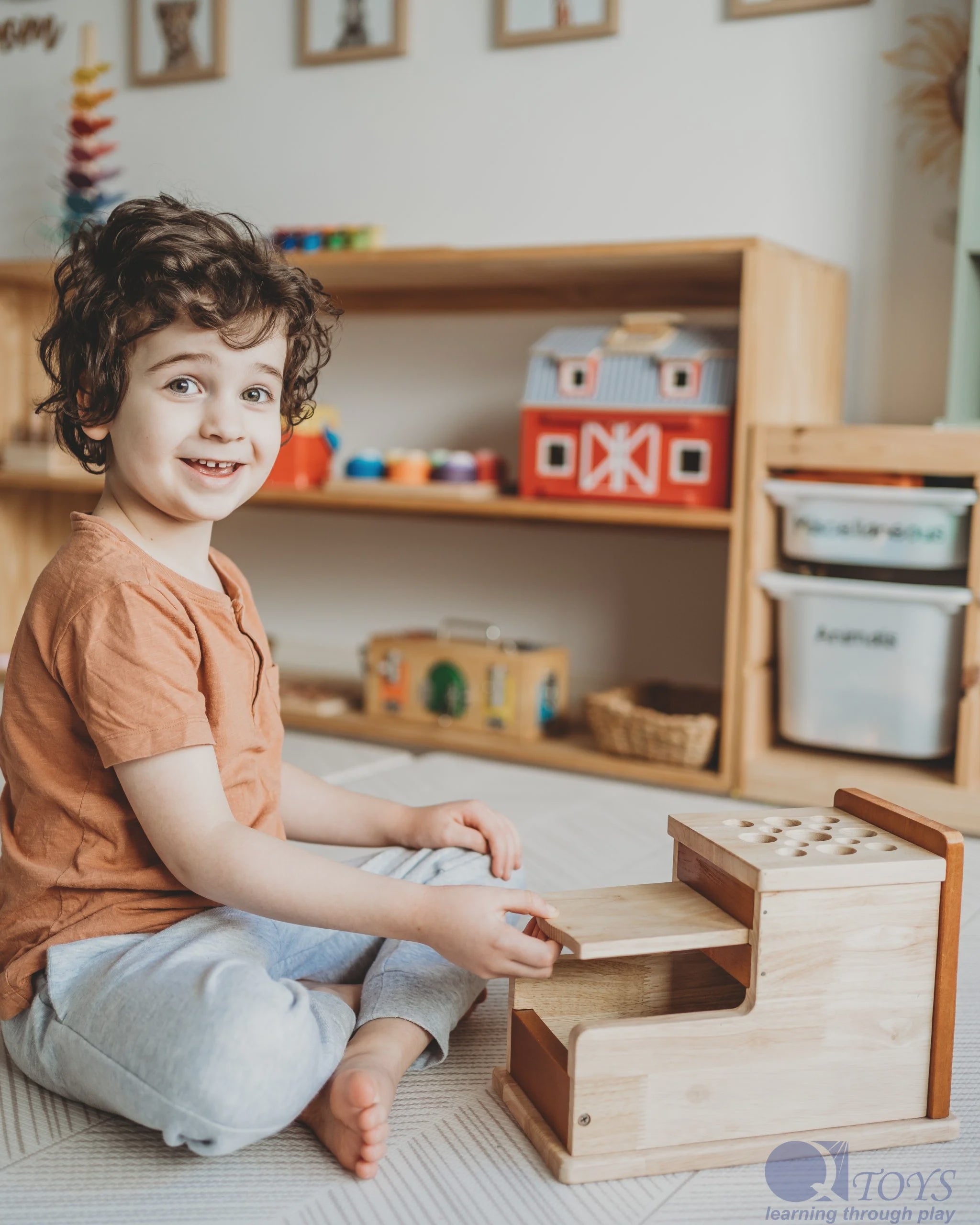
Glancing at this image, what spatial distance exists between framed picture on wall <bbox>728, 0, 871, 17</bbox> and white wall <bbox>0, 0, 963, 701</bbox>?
0.01 metres

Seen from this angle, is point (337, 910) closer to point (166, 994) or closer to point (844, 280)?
point (166, 994)

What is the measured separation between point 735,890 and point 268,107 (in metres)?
2.03

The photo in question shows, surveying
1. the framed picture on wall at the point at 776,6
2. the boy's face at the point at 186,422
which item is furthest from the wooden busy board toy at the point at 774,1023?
the framed picture on wall at the point at 776,6

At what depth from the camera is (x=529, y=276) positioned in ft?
6.49

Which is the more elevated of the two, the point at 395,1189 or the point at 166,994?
the point at 166,994

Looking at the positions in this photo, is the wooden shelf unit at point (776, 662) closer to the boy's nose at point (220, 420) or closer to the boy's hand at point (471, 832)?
the boy's hand at point (471, 832)

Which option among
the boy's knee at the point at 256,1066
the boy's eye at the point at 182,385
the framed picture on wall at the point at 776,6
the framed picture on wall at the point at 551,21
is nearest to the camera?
the boy's knee at the point at 256,1066

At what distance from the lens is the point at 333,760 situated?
186 cm

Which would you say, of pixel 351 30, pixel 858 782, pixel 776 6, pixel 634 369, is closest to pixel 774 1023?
pixel 858 782

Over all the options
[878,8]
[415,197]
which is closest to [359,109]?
[415,197]

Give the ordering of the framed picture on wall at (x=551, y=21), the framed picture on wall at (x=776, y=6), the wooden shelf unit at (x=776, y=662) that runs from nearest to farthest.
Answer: the wooden shelf unit at (x=776, y=662) → the framed picture on wall at (x=776, y=6) → the framed picture on wall at (x=551, y=21)

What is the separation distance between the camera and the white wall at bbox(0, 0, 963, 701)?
189cm

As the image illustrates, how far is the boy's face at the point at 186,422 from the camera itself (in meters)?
0.83

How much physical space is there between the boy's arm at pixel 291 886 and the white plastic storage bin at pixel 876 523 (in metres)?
0.96
